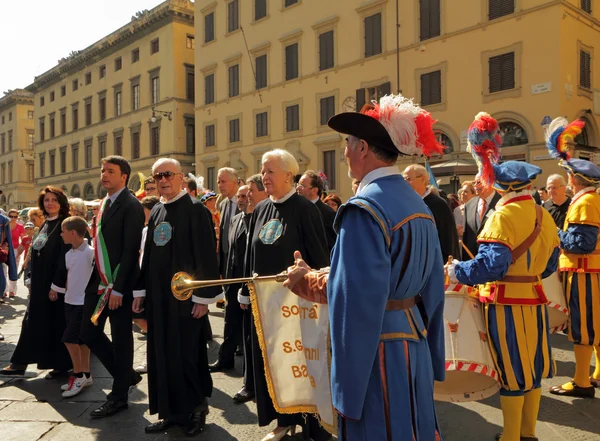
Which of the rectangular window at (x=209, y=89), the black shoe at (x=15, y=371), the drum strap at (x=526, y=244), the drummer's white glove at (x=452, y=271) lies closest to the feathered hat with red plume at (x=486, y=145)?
the drum strap at (x=526, y=244)

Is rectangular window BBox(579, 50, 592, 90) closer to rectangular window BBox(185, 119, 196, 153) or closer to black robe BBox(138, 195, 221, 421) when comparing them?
black robe BBox(138, 195, 221, 421)

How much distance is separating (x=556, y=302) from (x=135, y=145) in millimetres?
36793

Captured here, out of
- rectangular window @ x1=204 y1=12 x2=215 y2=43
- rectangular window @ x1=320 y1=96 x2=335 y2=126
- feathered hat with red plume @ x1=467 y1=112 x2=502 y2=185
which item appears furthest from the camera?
rectangular window @ x1=204 y1=12 x2=215 y2=43

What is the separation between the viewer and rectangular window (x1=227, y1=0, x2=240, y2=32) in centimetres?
2992

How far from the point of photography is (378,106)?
2391 mm

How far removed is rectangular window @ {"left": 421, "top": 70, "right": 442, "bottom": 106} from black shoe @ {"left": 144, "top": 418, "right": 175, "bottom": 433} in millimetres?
18795

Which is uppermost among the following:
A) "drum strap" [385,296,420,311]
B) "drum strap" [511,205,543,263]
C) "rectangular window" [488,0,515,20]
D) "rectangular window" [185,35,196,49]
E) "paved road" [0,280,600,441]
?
"rectangular window" [185,35,196,49]

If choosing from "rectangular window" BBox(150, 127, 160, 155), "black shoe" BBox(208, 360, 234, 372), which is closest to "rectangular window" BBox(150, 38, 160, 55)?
"rectangular window" BBox(150, 127, 160, 155)

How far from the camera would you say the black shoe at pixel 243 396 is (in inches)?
178

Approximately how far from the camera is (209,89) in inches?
1256

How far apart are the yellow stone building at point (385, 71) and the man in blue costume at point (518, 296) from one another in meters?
10.5

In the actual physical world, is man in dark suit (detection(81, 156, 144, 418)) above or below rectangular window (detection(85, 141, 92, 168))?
below

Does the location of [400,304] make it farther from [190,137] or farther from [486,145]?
[190,137]

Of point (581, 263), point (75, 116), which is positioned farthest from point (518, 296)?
point (75, 116)
